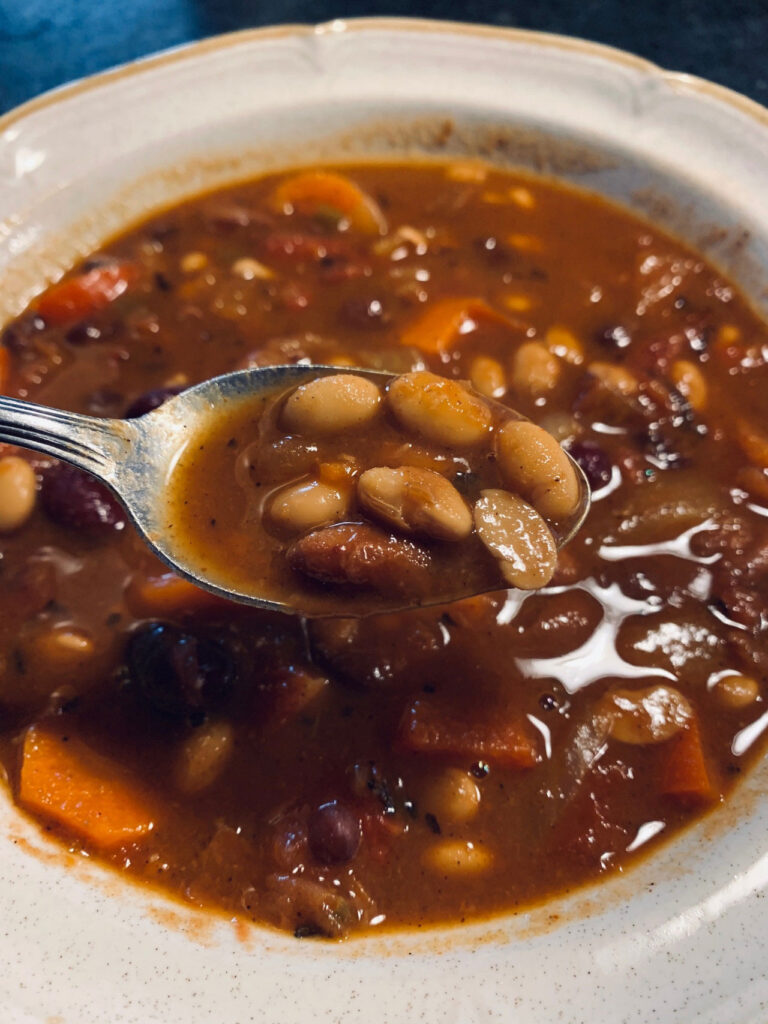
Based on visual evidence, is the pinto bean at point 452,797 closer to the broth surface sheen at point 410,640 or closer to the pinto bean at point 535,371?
the broth surface sheen at point 410,640

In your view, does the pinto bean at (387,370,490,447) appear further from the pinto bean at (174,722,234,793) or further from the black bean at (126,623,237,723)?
the pinto bean at (174,722,234,793)

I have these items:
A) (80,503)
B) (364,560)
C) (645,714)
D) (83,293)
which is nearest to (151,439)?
(80,503)

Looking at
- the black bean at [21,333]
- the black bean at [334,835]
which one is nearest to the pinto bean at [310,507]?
the black bean at [334,835]

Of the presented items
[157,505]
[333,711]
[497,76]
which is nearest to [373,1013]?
[333,711]

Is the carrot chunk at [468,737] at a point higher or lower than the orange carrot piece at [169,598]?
higher

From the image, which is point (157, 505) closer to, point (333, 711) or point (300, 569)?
point (300, 569)
